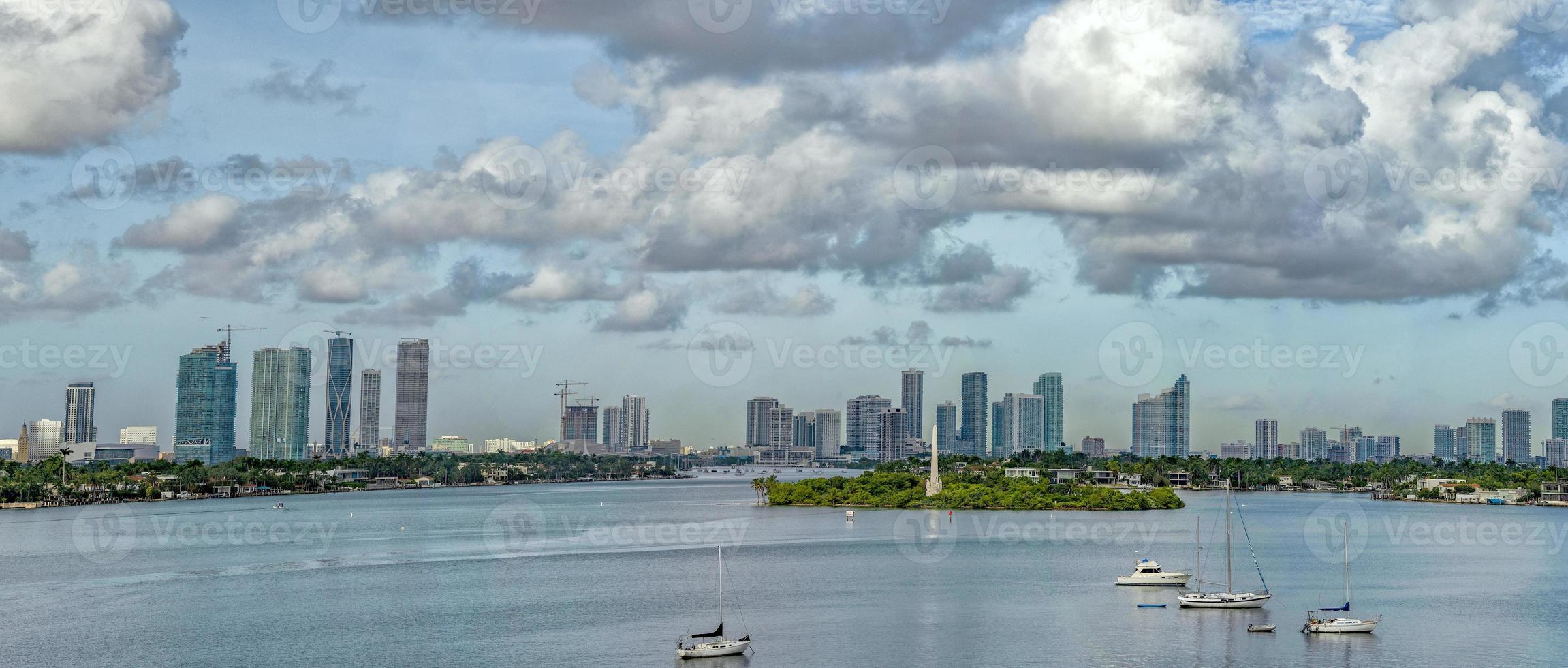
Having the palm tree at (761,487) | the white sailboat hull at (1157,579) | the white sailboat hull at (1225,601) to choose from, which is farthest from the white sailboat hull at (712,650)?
the palm tree at (761,487)

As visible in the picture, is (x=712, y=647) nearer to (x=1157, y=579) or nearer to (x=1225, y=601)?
(x=1225, y=601)

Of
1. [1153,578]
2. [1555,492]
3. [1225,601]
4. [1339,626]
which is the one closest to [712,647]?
[1339,626]

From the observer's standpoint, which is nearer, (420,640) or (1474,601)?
(420,640)

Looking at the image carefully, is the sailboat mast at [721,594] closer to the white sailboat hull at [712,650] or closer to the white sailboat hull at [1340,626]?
the white sailboat hull at [712,650]

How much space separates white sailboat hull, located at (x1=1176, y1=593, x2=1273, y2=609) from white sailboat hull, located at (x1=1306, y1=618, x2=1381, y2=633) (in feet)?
24.1

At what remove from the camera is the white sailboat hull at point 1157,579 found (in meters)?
79.5

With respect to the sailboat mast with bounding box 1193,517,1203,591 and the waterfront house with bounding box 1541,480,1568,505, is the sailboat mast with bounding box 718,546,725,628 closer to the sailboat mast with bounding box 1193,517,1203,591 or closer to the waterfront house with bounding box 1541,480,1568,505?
the sailboat mast with bounding box 1193,517,1203,591

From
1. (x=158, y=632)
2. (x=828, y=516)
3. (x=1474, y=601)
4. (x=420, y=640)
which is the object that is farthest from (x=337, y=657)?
(x=828, y=516)

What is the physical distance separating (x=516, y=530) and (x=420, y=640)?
68282 mm

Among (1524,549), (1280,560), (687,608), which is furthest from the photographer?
(1524,549)

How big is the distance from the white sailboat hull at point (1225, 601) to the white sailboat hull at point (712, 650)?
26675mm

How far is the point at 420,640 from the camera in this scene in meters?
61.6

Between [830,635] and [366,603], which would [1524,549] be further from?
[366,603]

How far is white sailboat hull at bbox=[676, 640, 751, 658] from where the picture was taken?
183 ft
